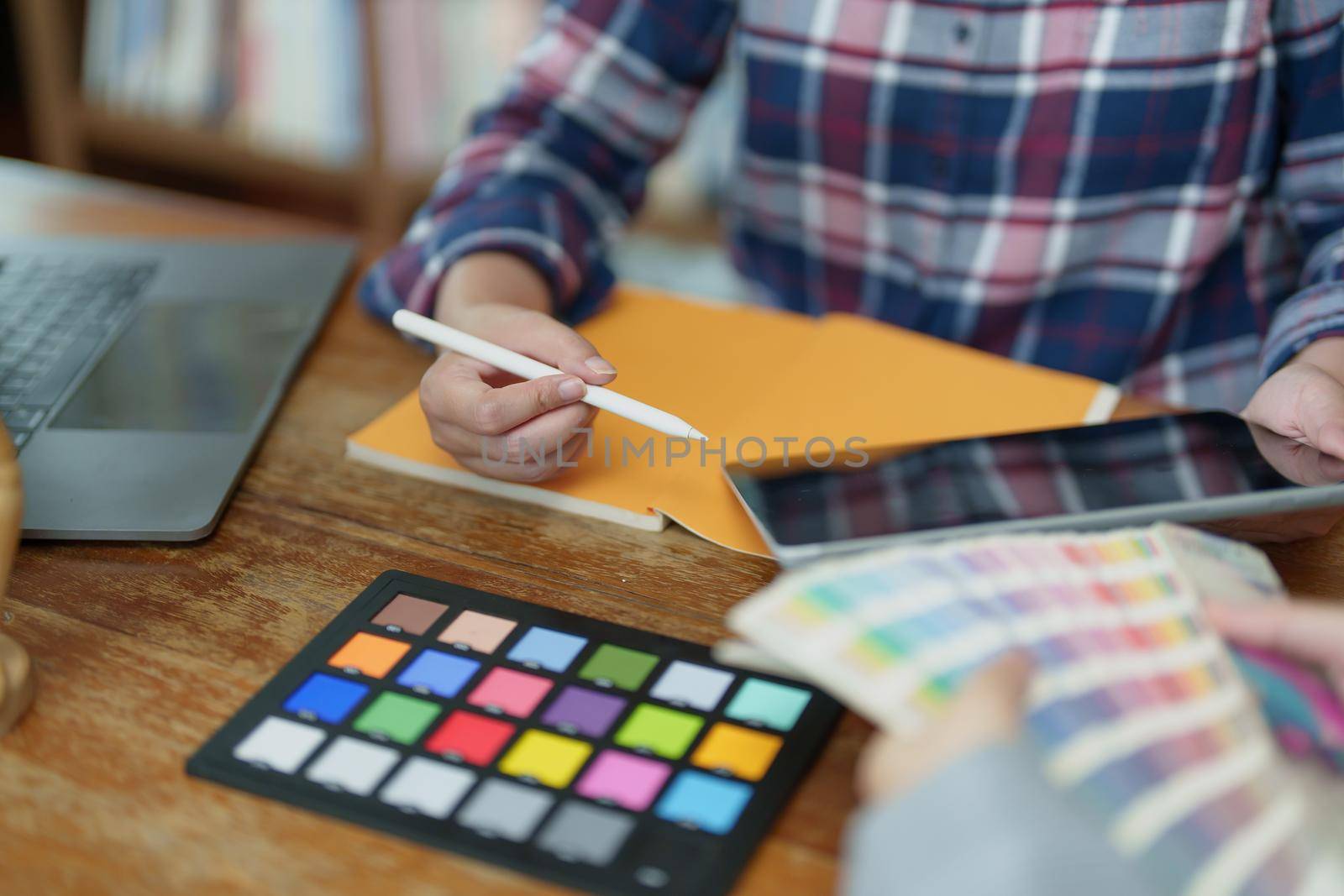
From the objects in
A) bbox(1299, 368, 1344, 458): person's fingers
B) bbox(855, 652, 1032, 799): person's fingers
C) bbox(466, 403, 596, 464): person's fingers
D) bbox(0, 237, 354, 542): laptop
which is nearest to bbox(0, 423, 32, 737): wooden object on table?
bbox(0, 237, 354, 542): laptop

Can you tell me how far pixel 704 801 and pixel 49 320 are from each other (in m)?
0.61

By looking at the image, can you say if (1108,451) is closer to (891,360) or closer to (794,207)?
A: (891,360)

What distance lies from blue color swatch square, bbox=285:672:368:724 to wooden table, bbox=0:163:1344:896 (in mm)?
25

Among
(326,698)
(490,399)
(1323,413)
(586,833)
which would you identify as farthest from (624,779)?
(1323,413)

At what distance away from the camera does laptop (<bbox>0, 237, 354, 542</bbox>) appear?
59 cm

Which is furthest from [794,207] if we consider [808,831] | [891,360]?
[808,831]

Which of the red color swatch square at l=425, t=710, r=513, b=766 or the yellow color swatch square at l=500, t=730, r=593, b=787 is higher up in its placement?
the yellow color swatch square at l=500, t=730, r=593, b=787

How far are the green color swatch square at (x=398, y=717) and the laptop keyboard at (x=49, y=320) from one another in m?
0.32

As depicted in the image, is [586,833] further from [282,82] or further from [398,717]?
[282,82]

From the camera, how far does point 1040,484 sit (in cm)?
52

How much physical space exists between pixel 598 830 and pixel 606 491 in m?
0.24

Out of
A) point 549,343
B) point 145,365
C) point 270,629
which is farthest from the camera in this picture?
point 145,365

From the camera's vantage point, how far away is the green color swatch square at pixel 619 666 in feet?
1.49

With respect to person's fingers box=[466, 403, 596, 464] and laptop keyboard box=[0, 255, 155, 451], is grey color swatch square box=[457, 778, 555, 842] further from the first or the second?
laptop keyboard box=[0, 255, 155, 451]
